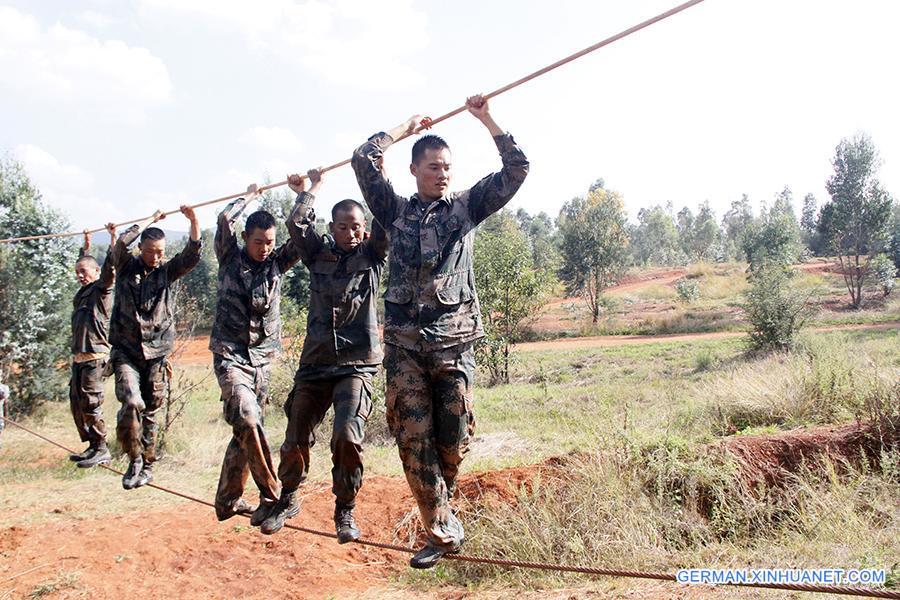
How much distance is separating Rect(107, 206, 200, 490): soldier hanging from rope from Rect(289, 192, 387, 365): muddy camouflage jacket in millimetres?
1556

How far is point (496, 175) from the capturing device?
3.46 metres

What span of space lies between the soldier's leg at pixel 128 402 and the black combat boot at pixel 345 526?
247 centimetres

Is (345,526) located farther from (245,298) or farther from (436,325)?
(245,298)

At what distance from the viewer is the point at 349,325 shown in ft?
13.0

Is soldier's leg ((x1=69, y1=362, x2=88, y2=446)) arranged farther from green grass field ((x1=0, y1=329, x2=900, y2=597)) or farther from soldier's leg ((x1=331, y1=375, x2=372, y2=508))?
soldier's leg ((x1=331, y1=375, x2=372, y2=508))

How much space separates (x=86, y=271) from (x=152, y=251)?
4.45ft

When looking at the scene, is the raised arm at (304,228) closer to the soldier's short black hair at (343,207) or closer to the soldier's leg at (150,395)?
the soldier's short black hair at (343,207)

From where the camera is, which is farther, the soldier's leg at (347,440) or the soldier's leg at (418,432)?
the soldier's leg at (347,440)

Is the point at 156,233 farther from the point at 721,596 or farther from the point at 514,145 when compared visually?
the point at 721,596

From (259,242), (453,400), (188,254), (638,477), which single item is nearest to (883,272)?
(638,477)

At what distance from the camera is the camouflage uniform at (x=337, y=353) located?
12.2ft

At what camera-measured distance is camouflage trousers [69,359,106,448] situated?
6250 mm

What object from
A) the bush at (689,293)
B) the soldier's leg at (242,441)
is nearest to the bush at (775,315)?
the soldier's leg at (242,441)

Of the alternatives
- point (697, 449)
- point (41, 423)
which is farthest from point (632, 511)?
point (41, 423)
